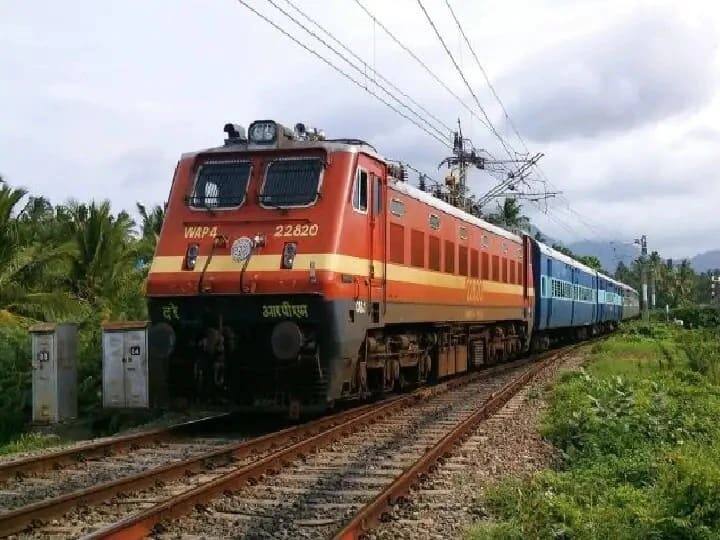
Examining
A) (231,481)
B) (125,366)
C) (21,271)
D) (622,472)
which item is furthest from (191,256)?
(21,271)

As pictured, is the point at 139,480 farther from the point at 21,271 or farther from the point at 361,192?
the point at 21,271

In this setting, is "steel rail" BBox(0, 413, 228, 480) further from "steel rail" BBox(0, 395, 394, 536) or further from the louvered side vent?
the louvered side vent

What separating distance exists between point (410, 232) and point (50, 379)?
233 inches

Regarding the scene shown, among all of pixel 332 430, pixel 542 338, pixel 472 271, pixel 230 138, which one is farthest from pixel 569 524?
pixel 542 338

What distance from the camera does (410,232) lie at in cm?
1391

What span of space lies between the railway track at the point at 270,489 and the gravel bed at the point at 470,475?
17 cm

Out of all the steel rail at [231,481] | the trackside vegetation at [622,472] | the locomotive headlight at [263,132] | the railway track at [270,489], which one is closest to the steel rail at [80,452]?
the railway track at [270,489]

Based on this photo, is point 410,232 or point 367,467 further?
point 410,232

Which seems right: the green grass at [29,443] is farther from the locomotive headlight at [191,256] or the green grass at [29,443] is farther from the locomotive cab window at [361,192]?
the locomotive cab window at [361,192]

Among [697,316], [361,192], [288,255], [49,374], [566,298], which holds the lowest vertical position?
[697,316]

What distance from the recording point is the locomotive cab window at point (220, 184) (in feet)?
39.0

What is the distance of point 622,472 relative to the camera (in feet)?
25.3

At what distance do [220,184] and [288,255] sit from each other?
171 cm

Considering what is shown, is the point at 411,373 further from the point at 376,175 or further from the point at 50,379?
the point at 50,379
